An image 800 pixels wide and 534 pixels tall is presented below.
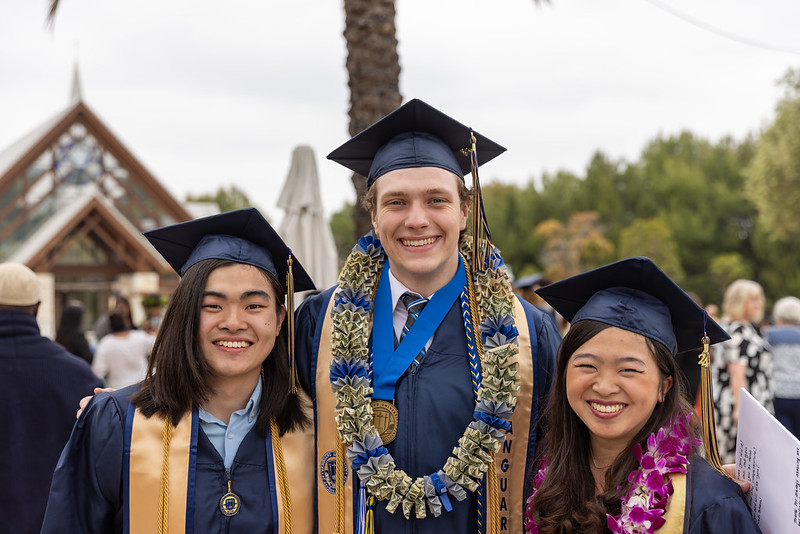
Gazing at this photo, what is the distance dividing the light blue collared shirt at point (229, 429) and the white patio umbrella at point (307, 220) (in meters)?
4.07

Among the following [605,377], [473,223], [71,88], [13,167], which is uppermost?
[71,88]

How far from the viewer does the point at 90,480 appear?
2.58 m

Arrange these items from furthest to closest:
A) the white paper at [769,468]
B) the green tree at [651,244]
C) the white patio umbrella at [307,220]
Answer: the green tree at [651,244]
the white patio umbrella at [307,220]
the white paper at [769,468]

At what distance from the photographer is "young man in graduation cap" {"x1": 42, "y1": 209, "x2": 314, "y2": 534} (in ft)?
8.31

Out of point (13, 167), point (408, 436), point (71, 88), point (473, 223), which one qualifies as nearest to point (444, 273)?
point (473, 223)

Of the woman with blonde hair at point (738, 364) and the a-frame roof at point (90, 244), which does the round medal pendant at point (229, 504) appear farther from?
the a-frame roof at point (90, 244)

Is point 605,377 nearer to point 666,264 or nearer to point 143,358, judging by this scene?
point 143,358

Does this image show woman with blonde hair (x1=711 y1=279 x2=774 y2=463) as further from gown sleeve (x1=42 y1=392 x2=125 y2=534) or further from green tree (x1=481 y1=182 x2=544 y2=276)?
green tree (x1=481 y1=182 x2=544 y2=276)

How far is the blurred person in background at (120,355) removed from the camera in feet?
23.6

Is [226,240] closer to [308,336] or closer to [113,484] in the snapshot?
[308,336]

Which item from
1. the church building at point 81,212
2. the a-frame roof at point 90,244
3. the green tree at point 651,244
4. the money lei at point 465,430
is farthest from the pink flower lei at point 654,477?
the green tree at point 651,244

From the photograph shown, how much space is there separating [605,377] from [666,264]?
33107mm

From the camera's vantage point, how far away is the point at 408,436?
264 centimetres

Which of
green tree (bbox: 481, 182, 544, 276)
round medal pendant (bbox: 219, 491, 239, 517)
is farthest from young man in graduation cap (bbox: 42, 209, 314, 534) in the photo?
green tree (bbox: 481, 182, 544, 276)
